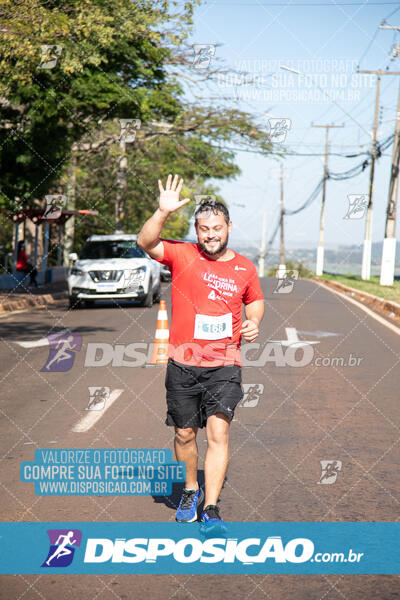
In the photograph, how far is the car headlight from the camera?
2077 centimetres

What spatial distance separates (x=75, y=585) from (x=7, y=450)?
2.70 meters

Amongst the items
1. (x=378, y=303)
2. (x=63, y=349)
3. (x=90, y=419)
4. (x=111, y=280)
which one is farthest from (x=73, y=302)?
(x=90, y=419)

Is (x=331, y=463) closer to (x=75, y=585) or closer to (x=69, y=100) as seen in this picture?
(x=75, y=585)

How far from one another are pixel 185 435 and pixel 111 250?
1725cm

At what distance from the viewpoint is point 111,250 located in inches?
862

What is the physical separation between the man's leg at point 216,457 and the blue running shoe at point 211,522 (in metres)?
Answer: 0.07

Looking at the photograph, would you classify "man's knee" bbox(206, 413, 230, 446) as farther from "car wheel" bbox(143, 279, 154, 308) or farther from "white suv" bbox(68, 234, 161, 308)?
"car wheel" bbox(143, 279, 154, 308)

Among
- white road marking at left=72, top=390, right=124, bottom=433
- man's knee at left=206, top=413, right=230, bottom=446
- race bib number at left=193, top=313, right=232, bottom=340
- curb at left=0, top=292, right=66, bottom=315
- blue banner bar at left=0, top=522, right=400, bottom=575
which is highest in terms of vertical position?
race bib number at left=193, top=313, right=232, bottom=340

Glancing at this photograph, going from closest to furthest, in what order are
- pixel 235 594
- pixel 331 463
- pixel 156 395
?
1. pixel 235 594
2. pixel 331 463
3. pixel 156 395

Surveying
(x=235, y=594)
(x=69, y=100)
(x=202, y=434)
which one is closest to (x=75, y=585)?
(x=235, y=594)

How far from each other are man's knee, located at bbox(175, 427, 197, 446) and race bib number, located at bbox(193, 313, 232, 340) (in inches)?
23.5

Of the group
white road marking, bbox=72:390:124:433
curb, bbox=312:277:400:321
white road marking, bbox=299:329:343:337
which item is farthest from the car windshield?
white road marking, bbox=72:390:124:433

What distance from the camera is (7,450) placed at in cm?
650

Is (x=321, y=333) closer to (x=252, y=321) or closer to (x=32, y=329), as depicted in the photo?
(x=32, y=329)
